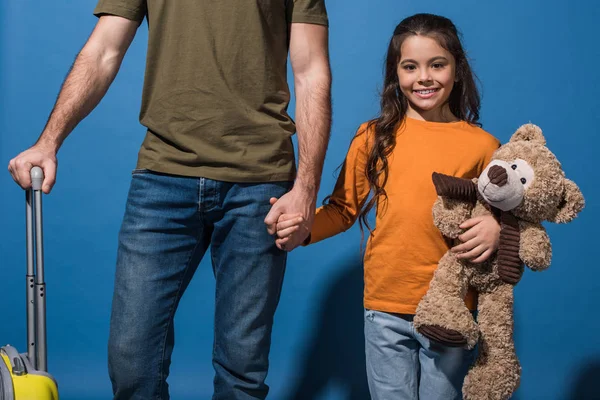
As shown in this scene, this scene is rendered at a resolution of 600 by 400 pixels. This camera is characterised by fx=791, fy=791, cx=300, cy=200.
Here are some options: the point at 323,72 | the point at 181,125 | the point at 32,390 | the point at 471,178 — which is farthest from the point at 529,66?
the point at 32,390

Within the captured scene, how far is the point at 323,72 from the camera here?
5.81ft

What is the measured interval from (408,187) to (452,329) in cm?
36

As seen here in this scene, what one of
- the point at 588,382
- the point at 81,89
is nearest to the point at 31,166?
the point at 81,89

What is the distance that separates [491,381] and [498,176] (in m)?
0.49

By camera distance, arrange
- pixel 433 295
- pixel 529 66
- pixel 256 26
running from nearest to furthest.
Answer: pixel 256 26 < pixel 433 295 < pixel 529 66

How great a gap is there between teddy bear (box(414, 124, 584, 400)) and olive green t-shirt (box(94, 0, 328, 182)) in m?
0.43

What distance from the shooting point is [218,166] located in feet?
5.54

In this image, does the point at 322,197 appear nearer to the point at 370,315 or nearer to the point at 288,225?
the point at 370,315

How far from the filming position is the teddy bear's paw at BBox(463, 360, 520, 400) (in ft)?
6.05

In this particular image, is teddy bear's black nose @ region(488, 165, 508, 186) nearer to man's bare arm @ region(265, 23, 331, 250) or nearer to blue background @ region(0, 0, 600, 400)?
man's bare arm @ region(265, 23, 331, 250)

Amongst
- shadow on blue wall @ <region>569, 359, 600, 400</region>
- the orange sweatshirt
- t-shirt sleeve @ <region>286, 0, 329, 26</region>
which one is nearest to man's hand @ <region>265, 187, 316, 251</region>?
the orange sweatshirt

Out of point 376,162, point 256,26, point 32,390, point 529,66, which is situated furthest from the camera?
point 529,66

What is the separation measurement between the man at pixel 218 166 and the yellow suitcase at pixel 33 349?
0.38 ft

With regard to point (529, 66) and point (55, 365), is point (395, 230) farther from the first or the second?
point (55, 365)
